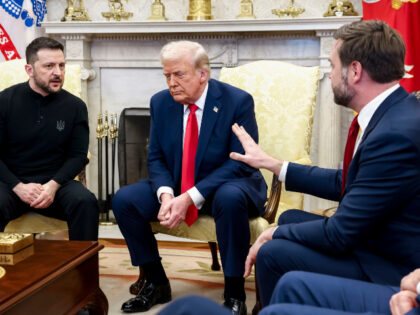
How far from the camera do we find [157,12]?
4305 mm

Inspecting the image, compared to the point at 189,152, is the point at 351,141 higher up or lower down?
higher up

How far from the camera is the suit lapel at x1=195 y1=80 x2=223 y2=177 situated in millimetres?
2502

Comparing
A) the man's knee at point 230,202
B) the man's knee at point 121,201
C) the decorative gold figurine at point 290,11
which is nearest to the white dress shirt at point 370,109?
the man's knee at point 230,202

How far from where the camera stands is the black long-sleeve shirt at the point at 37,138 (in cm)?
280

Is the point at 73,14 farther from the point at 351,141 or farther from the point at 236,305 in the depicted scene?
the point at 351,141

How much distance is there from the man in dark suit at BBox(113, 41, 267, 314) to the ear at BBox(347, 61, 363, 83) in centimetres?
84

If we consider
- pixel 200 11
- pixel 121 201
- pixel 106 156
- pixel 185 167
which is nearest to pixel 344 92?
pixel 185 167

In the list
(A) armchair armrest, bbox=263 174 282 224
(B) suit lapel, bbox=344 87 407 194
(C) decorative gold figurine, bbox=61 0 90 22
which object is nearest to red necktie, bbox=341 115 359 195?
(B) suit lapel, bbox=344 87 407 194

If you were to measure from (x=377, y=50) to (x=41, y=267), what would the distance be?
1239mm

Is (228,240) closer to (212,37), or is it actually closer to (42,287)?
(42,287)

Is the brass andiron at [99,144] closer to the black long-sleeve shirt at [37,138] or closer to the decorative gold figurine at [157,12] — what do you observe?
the decorative gold figurine at [157,12]

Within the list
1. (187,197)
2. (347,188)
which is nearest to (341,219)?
(347,188)

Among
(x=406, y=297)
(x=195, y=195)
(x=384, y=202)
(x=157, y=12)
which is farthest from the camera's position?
(x=157, y=12)

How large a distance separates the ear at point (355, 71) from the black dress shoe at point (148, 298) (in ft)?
4.51
